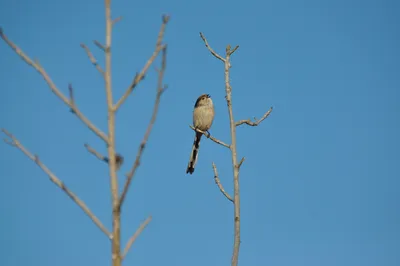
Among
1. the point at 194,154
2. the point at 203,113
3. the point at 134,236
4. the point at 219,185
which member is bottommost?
the point at 134,236

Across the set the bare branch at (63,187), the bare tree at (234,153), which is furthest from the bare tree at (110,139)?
the bare tree at (234,153)

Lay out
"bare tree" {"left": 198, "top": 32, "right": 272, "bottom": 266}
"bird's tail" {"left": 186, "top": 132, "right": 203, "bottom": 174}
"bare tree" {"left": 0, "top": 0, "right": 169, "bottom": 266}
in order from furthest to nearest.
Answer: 1. "bird's tail" {"left": 186, "top": 132, "right": 203, "bottom": 174}
2. "bare tree" {"left": 198, "top": 32, "right": 272, "bottom": 266}
3. "bare tree" {"left": 0, "top": 0, "right": 169, "bottom": 266}

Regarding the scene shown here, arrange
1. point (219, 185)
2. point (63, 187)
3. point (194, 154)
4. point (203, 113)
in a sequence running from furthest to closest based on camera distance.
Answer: point (203, 113)
point (194, 154)
point (219, 185)
point (63, 187)

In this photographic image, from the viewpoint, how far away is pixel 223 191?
16.9ft

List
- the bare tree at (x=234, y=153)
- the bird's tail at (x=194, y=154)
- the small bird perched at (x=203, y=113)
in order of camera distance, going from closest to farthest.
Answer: the bare tree at (x=234, y=153) → the bird's tail at (x=194, y=154) → the small bird perched at (x=203, y=113)

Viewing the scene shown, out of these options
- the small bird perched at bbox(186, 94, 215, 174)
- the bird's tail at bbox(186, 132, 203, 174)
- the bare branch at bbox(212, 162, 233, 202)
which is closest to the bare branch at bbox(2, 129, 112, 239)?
the bare branch at bbox(212, 162, 233, 202)

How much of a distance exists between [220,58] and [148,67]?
13.8 ft

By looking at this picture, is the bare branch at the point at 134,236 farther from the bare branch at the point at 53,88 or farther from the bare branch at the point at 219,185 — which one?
the bare branch at the point at 219,185

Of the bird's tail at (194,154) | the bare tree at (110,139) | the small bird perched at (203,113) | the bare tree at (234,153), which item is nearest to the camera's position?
the bare tree at (110,139)

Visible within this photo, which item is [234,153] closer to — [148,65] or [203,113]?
[148,65]

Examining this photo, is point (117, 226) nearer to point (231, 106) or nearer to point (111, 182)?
point (111, 182)

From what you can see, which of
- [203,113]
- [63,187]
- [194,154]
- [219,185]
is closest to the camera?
[63,187]

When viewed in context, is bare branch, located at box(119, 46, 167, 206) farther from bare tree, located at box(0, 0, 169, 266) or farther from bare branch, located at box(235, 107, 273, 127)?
bare branch, located at box(235, 107, 273, 127)

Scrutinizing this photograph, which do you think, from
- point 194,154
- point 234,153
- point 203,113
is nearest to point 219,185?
point 234,153
